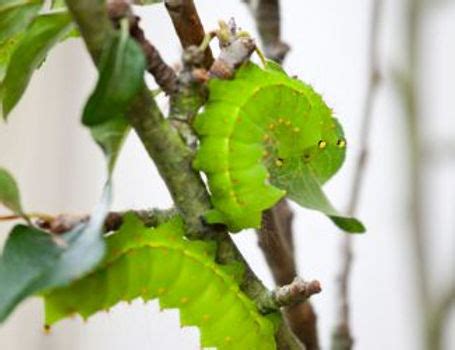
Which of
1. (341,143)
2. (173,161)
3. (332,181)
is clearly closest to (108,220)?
(173,161)

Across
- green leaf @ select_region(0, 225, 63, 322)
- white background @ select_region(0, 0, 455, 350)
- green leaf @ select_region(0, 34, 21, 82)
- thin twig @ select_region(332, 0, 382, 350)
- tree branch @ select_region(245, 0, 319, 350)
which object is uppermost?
green leaf @ select_region(0, 34, 21, 82)

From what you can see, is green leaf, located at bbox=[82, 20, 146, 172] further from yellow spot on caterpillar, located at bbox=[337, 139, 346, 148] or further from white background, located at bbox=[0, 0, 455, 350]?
white background, located at bbox=[0, 0, 455, 350]

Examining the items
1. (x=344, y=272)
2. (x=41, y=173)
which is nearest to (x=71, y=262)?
(x=344, y=272)

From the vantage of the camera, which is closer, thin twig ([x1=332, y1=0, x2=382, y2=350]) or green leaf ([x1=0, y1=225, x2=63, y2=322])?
green leaf ([x1=0, y1=225, x2=63, y2=322])

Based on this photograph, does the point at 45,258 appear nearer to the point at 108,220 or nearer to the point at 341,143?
the point at 108,220

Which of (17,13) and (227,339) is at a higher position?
(17,13)

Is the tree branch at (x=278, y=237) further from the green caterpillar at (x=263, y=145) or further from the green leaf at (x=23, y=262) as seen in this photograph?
the green leaf at (x=23, y=262)

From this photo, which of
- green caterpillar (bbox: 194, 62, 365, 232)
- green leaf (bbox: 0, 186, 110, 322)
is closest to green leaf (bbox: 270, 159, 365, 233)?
green caterpillar (bbox: 194, 62, 365, 232)
